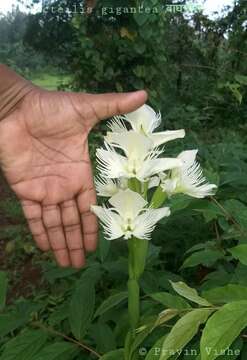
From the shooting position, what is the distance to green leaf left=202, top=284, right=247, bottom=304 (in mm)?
660

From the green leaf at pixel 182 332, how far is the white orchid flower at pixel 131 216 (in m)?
0.13

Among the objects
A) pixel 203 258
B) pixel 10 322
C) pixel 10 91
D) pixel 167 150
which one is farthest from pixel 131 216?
pixel 167 150

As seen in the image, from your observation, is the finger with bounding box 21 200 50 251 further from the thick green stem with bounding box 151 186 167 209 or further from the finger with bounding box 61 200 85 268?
the thick green stem with bounding box 151 186 167 209

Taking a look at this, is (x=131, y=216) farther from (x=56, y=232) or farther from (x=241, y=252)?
(x=56, y=232)

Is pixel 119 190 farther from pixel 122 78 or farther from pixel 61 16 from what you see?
pixel 61 16

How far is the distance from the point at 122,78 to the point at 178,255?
2541 mm

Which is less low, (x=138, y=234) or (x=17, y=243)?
(x=138, y=234)

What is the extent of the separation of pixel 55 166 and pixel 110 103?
255 millimetres

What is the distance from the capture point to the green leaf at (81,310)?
2.88ft

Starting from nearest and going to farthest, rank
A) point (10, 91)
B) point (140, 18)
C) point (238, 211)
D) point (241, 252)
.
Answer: point (241, 252)
point (238, 211)
point (10, 91)
point (140, 18)

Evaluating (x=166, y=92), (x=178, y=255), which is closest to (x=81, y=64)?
(x=166, y=92)

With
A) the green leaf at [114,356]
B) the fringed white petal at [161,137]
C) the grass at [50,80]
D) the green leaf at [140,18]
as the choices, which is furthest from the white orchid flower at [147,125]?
the grass at [50,80]

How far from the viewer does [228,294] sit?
667 millimetres

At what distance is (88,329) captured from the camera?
93cm
